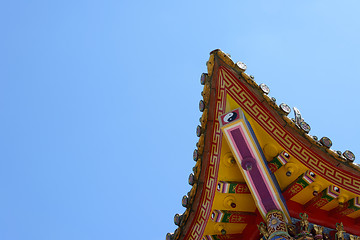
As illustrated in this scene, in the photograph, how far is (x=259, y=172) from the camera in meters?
11.4

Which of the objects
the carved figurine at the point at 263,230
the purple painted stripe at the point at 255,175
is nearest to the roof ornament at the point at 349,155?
the purple painted stripe at the point at 255,175

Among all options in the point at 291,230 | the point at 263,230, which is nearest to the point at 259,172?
the point at 263,230

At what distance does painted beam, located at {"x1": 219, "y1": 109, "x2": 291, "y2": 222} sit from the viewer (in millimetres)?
11305

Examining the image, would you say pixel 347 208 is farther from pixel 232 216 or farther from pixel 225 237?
pixel 225 237

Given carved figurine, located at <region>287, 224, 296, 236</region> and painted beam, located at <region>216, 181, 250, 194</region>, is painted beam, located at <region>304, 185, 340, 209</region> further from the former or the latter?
painted beam, located at <region>216, 181, 250, 194</region>

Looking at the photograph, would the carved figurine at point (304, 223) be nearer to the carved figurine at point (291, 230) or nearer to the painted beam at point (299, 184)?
→ the carved figurine at point (291, 230)

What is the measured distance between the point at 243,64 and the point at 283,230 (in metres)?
3.48

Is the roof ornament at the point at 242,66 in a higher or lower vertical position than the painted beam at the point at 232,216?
higher

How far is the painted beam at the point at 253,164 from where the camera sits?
11305mm

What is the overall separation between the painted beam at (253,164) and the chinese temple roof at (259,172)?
0.02 m

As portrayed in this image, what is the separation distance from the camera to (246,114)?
1182cm

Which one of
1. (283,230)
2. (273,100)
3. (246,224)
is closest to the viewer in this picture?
(283,230)

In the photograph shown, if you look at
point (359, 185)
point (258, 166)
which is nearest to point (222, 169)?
point (258, 166)

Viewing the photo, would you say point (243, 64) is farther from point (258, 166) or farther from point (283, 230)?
point (283, 230)
